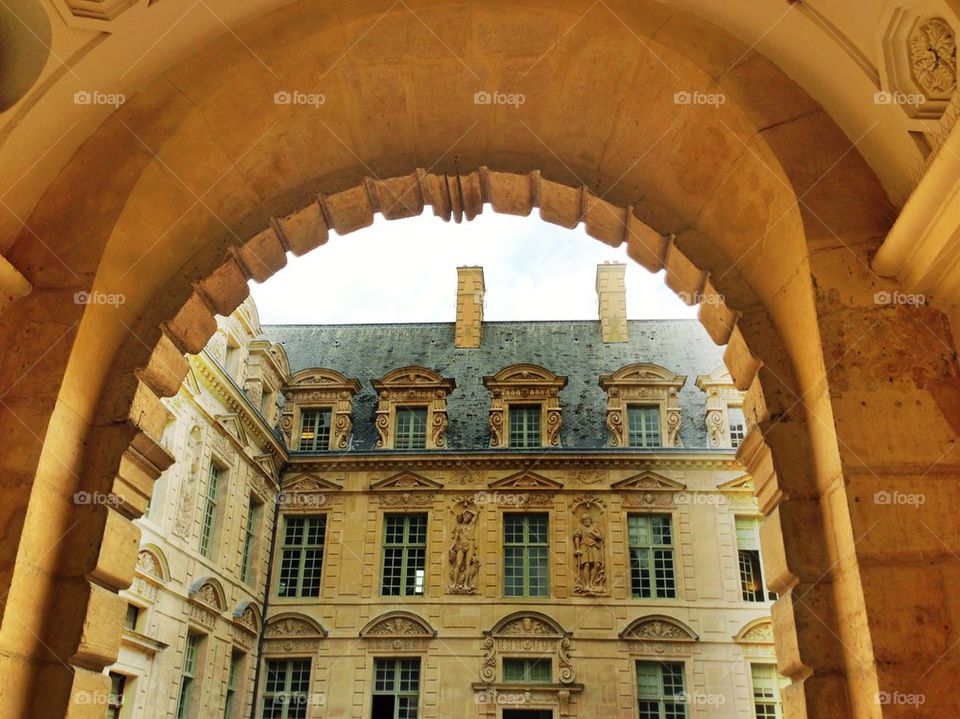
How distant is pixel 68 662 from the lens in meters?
3.89

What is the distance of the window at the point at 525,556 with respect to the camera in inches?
755

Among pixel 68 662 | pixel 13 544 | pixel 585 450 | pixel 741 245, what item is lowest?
pixel 68 662

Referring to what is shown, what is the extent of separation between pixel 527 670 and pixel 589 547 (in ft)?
10.0

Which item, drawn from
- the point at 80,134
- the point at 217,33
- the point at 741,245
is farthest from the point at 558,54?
the point at 80,134

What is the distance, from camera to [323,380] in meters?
22.0

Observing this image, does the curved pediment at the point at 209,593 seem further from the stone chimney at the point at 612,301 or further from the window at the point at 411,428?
the stone chimney at the point at 612,301

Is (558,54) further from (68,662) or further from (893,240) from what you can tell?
(68,662)

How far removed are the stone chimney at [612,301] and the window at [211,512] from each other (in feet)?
37.8

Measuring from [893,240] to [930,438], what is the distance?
3.00 feet

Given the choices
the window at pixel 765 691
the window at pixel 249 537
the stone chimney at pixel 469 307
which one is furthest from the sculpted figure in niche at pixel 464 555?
the window at pixel 765 691

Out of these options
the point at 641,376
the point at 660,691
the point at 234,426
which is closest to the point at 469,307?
the point at 641,376

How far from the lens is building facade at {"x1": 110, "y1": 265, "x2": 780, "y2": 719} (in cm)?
1758

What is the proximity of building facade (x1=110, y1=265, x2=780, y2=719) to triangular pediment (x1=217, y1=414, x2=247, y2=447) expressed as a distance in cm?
7

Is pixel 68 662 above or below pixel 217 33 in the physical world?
below
